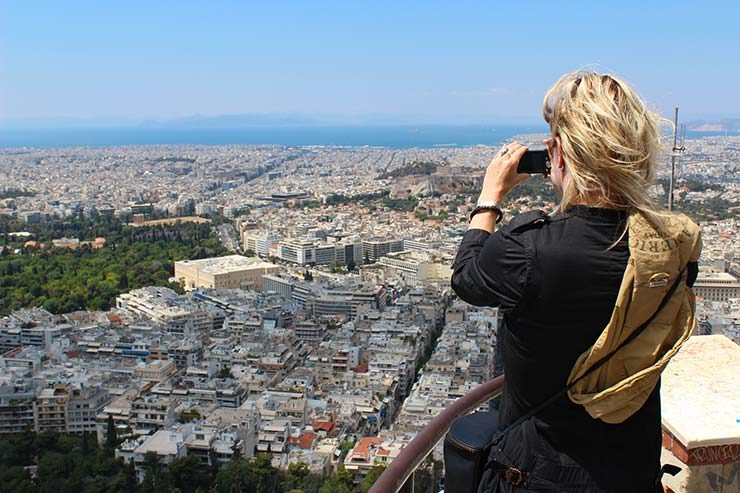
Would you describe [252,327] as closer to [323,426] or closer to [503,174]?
[323,426]

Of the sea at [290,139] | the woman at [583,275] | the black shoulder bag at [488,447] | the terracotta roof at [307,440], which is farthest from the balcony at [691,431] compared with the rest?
the sea at [290,139]

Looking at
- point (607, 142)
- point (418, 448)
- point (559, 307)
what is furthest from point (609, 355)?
point (418, 448)

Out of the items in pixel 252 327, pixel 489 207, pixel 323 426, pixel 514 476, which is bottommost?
pixel 252 327

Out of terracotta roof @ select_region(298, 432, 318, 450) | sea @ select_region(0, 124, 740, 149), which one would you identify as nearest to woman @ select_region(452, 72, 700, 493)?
terracotta roof @ select_region(298, 432, 318, 450)

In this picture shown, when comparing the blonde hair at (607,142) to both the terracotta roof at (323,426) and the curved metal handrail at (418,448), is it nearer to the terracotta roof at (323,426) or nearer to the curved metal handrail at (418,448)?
the curved metal handrail at (418,448)

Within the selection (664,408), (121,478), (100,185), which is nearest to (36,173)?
(100,185)

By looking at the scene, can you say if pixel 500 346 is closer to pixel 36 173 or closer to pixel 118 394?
pixel 118 394
